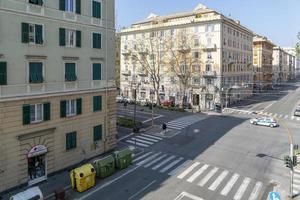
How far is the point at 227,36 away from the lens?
6300cm

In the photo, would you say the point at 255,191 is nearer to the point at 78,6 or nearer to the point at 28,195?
the point at 28,195

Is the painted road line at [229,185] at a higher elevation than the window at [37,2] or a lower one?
lower

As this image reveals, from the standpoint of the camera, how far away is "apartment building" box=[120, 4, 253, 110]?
6106 cm

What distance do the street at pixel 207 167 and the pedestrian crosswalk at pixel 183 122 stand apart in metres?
1.33

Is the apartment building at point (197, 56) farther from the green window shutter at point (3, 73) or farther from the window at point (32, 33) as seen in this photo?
the green window shutter at point (3, 73)

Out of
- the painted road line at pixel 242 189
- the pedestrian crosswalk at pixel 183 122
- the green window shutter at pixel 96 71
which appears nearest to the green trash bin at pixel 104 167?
the green window shutter at pixel 96 71

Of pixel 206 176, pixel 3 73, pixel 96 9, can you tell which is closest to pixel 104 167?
pixel 206 176

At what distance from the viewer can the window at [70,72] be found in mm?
25891

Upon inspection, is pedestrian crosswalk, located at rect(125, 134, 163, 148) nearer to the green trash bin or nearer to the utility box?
the utility box

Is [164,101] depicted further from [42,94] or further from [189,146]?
[42,94]

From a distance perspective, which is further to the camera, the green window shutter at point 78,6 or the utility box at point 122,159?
the green window shutter at point 78,6

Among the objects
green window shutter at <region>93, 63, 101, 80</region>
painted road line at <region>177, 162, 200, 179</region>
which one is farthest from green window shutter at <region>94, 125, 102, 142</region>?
painted road line at <region>177, 162, 200, 179</region>

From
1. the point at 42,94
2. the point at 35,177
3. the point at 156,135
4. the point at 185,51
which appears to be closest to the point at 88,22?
the point at 42,94

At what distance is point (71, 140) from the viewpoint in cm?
2647
